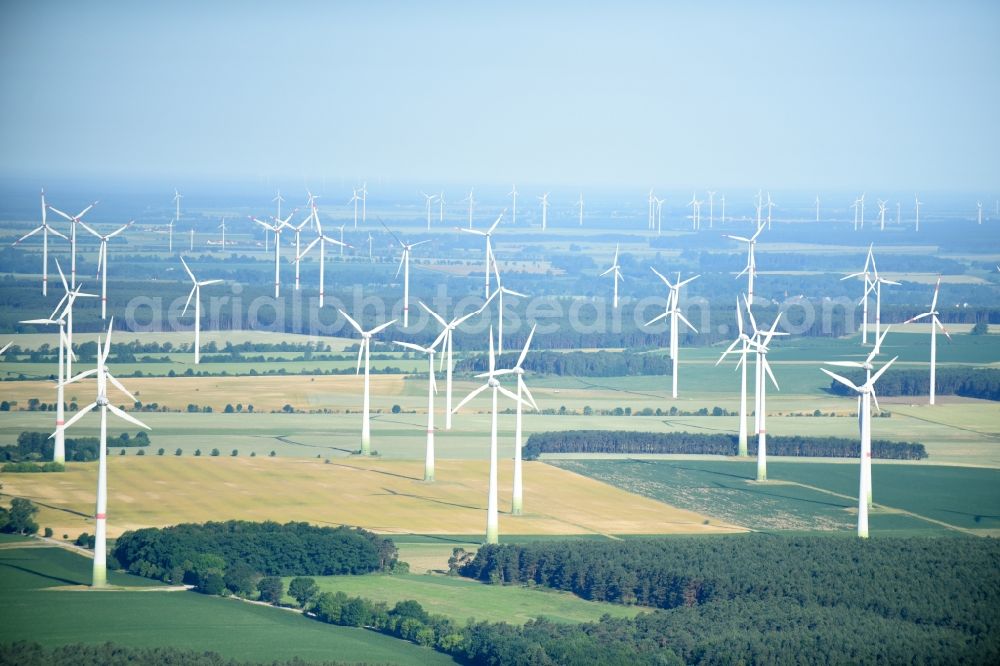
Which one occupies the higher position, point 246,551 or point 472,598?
point 246,551

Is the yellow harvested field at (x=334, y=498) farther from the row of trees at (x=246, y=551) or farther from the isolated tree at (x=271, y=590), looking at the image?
the isolated tree at (x=271, y=590)

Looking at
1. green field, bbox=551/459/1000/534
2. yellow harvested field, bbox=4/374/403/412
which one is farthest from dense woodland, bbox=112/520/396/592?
yellow harvested field, bbox=4/374/403/412

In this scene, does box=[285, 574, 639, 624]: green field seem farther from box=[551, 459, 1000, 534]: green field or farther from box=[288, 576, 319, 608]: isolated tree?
box=[551, 459, 1000, 534]: green field

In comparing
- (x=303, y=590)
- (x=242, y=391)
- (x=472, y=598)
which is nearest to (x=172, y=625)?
(x=303, y=590)

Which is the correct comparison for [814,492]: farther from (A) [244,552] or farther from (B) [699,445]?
(A) [244,552]

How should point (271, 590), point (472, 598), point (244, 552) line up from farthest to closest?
point (244, 552)
point (472, 598)
point (271, 590)

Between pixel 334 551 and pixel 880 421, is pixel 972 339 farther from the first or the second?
pixel 334 551
